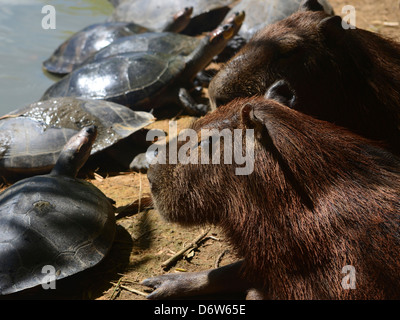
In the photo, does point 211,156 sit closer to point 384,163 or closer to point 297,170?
point 297,170

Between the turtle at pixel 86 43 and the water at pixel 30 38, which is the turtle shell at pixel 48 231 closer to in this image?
the water at pixel 30 38

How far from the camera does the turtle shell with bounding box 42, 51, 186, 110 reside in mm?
6734

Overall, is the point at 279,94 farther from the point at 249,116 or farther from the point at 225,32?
the point at 225,32

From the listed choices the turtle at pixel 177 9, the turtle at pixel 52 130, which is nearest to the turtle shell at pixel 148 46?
the turtle at pixel 177 9

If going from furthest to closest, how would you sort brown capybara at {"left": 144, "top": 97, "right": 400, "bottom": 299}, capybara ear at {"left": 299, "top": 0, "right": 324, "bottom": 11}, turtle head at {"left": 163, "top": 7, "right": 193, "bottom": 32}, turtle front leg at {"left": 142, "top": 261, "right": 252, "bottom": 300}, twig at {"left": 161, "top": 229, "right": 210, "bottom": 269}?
turtle head at {"left": 163, "top": 7, "right": 193, "bottom": 32} → capybara ear at {"left": 299, "top": 0, "right": 324, "bottom": 11} → twig at {"left": 161, "top": 229, "right": 210, "bottom": 269} → turtle front leg at {"left": 142, "top": 261, "right": 252, "bottom": 300} → brown capybara at {"left": 144, "top": 97, "right": 400, "bottom": 299}

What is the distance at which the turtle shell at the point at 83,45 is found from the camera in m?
9.27

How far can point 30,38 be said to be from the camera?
1068 cm

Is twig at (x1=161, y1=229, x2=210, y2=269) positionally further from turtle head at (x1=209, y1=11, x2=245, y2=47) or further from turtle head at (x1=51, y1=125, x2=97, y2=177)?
turtle head at (x1=209, y1=11, x2=245, y2=47)

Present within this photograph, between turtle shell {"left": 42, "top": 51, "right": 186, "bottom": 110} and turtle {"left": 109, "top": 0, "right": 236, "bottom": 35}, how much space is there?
11.5 feet

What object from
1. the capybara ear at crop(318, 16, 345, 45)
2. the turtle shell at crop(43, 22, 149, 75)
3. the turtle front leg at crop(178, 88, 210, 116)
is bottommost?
the turtle shell at crop(43, 22, 149, 75)

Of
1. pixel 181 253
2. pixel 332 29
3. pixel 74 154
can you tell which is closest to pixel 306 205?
pixel 181 253

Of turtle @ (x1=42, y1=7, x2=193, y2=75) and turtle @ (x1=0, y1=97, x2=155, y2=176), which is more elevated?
turtle @ (x1=0, y1=97, x2=155, y2=176)

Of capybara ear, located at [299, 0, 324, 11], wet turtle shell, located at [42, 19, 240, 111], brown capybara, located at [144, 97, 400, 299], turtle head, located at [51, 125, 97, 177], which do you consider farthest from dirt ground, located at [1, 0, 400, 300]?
wet turtle shell, located at [42, 19, 240, 111]

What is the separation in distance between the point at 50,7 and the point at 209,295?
37.0 ft
